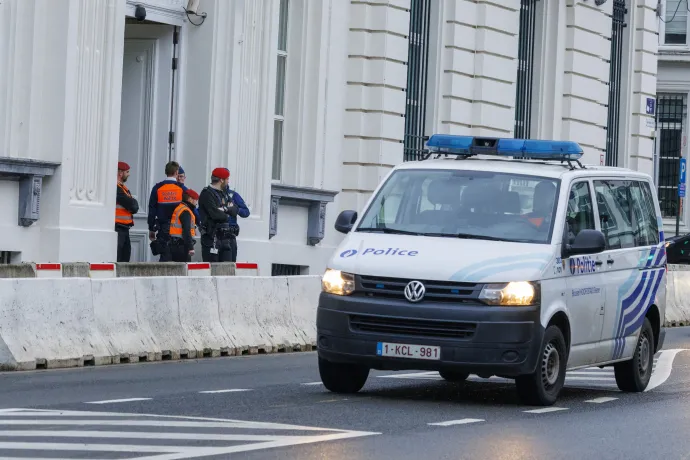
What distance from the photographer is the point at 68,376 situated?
15.0 meters

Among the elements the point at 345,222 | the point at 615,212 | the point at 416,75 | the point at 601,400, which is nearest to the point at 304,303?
the point at 615,212

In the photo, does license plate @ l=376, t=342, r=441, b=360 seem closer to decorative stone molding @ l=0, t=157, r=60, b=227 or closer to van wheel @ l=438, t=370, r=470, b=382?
van wheel @ l=438, t=370, r=470, b=382

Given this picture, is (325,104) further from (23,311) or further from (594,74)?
(23,311)

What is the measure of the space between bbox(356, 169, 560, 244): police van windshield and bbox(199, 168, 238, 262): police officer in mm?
8410

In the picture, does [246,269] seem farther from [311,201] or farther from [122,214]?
[311,201]

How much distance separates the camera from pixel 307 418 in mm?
11719

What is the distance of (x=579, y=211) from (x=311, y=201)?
12632 millimetres

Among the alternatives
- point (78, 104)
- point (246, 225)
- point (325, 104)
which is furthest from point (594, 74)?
point (78, 104)

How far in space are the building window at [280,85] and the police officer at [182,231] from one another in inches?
166

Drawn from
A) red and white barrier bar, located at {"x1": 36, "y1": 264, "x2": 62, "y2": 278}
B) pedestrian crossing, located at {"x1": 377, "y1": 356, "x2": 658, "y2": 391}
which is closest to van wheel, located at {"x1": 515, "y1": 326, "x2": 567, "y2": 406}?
pedestrian crossing, located at {"x1": 377, "y1": 356, "x2": 658, "y2": 391}

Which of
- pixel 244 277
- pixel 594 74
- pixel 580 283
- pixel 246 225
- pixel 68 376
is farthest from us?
pixel 594 74

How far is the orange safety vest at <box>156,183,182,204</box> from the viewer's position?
872 inches

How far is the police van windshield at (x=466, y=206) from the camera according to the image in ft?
45.4

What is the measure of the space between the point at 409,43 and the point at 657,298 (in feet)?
44.0
